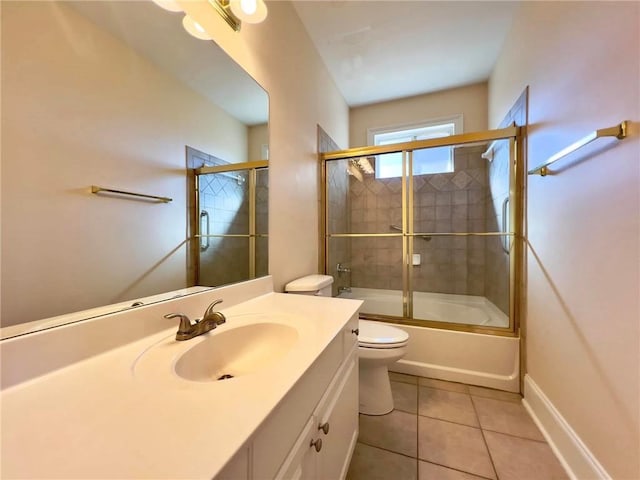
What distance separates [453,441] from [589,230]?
1176 mm

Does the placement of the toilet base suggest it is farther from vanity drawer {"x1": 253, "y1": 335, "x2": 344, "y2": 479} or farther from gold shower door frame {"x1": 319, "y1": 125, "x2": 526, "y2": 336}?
vanity drawer {"x1": 253, "y1": 335, "x2": 344, "y2": 479}

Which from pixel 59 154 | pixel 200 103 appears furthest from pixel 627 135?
pixel 59 154

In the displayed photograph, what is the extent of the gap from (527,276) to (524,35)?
1580 mm

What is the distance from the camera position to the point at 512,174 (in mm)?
1866

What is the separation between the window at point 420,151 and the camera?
240 centimetres

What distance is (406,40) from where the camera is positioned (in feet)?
6.91

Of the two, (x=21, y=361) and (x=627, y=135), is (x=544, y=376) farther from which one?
(x=21, y=361)

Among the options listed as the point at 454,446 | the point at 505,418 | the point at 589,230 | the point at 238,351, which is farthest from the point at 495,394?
the point at 238,351

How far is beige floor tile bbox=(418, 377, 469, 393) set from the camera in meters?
1.78

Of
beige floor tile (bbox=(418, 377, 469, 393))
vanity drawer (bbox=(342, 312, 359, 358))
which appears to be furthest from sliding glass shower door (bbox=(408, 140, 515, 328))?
vanity drawer (bbox=(342, 312, 359, 358))

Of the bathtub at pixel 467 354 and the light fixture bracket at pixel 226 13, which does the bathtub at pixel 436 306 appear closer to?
the bathtub at pixel 467 354

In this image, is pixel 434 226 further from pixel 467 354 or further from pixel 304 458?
pixel 304 458

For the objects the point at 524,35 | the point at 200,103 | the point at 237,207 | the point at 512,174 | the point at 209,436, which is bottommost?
the point at 209,436

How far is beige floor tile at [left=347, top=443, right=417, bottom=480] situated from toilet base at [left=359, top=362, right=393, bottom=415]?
0.26 m
